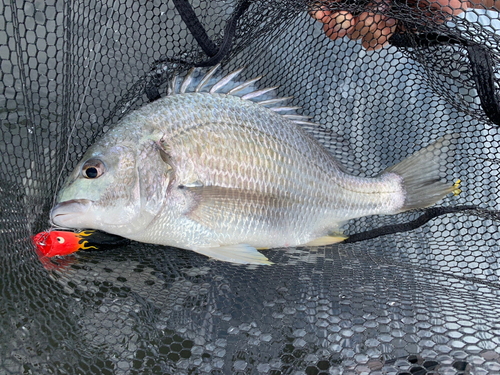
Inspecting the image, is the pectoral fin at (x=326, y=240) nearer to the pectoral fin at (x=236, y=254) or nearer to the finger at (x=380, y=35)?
the pectoral fin at (x=236, y=254)

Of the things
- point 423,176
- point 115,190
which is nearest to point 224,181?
point 115,190

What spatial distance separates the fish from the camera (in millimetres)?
1744

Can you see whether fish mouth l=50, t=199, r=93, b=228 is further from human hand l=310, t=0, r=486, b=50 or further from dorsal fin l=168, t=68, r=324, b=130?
human hand l=310, t=0, r=486, b=50

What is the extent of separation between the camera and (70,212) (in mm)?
1657

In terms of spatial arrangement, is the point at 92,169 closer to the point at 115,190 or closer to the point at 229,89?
the point at 115,190

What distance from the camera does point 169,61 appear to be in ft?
6.68

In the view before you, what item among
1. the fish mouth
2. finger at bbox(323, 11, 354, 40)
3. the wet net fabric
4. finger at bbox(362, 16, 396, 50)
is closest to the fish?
the fish mouth

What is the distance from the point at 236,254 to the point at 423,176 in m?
1.21

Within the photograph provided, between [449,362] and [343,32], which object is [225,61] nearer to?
[343,32]

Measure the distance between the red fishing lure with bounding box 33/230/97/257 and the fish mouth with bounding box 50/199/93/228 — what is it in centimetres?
7

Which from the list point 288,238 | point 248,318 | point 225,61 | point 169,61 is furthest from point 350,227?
point 169,61

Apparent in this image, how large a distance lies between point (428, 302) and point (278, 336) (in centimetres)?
71

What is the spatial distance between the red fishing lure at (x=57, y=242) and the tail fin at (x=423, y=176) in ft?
5.96

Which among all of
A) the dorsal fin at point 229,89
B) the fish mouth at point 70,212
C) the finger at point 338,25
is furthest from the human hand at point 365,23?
the fish mouth at point 70,212
